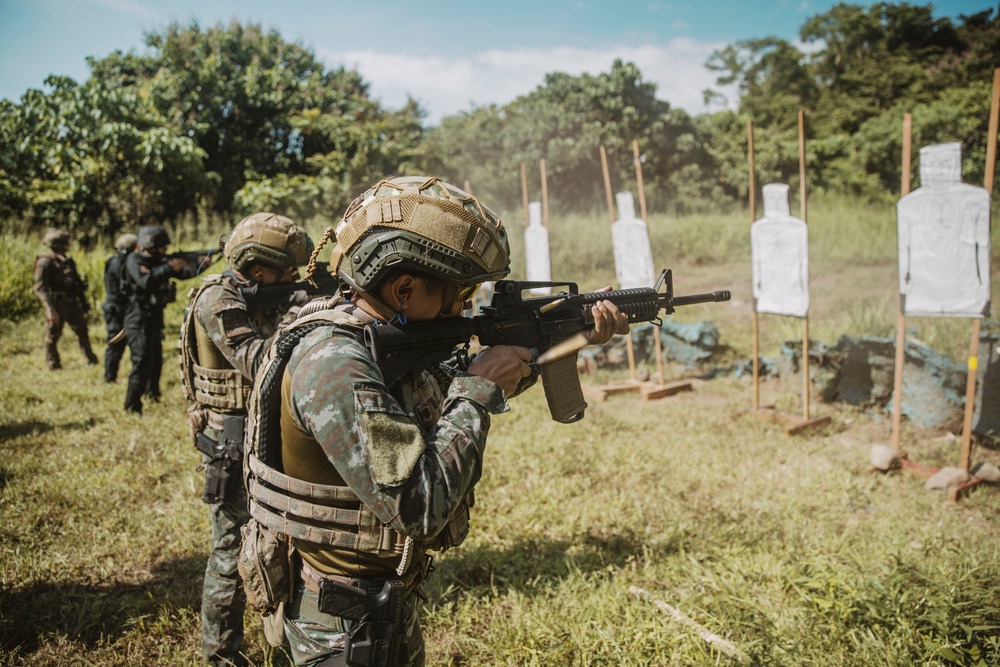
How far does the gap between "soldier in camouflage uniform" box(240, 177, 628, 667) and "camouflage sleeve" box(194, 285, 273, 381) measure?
4.00ft

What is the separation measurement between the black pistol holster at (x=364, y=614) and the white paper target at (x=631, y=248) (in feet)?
20.7

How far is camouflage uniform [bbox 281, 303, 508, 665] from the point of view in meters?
1.35

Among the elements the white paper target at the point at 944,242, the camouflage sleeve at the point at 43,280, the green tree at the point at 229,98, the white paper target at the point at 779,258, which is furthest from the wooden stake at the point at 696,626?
the green tree at the point at 229,98

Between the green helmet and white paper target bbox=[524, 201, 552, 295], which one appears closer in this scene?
the green helmet

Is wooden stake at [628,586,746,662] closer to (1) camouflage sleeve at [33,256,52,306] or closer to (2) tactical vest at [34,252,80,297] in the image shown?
(1) camouflage sleeve at [33,256,52,306]

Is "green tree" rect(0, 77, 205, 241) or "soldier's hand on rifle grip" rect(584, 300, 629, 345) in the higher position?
"green tree" rect(0, 77, 205, 241)

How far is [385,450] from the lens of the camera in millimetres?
1344

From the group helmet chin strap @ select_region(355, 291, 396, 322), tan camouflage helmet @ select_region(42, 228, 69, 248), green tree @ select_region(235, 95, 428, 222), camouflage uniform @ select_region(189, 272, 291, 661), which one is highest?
green tree @ select_region(235, 95, 428, 222)

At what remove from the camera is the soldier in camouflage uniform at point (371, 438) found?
4.50ft

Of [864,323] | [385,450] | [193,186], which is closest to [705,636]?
[385,450]

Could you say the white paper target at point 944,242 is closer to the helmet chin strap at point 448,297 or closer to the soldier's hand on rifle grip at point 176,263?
the helmet chin strap at point 448,297

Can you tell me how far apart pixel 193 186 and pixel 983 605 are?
15828mm

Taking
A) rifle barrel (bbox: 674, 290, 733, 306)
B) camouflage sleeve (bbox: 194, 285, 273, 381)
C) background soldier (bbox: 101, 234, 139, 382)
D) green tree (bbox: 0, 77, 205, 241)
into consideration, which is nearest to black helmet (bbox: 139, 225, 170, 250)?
background soldier (bbox: 101, 234, 139, 382)

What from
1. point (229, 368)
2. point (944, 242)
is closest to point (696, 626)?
point (229, 368)
